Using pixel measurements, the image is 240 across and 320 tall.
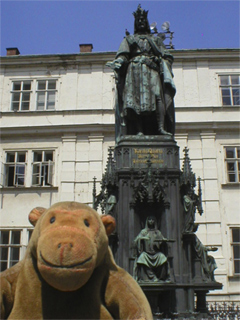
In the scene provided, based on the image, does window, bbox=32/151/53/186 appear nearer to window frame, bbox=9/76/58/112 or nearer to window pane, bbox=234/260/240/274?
window frame, bbox=9/76/58/112

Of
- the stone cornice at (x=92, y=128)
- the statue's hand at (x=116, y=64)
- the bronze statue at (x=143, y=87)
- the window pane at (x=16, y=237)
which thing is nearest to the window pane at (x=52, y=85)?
the stone cornice at (x=92, y=128)

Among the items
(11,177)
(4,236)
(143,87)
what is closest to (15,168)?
(11,177)

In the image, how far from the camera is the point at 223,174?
2055cm

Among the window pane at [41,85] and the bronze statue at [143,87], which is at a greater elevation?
the window pane at [41,85]

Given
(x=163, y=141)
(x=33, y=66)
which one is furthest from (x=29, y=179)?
(x=163, y=141)

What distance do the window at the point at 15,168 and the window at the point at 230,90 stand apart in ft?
37.8

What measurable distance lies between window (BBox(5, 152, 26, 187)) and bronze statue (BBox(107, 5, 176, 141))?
12948mm

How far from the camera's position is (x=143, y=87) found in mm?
9031

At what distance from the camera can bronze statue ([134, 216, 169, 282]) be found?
22.7 ft

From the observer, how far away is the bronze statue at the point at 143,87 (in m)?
8.94

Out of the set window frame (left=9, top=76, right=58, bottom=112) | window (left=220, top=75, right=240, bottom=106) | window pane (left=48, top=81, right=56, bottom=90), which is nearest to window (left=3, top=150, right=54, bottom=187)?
window frame (left=9, top=76, right=58, bottom=112)

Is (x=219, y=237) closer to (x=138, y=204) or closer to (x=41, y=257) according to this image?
(x=138, y=204)

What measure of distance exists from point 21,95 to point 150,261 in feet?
58.7

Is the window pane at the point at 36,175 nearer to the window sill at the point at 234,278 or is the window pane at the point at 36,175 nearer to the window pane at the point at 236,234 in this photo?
the window pane at the point at 236,234
